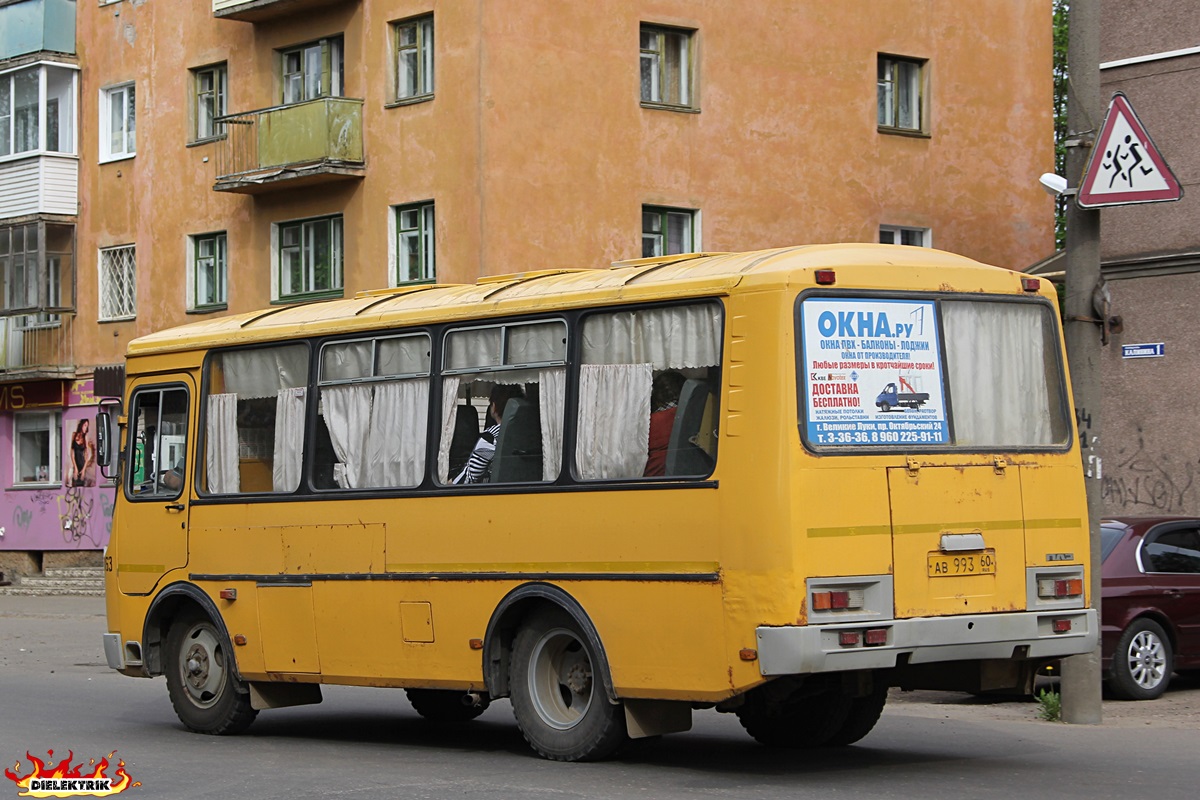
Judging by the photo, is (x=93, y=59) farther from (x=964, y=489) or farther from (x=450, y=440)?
(x=964, y=489)

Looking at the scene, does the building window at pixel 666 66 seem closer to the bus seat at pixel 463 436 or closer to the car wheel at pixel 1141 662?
the car wheel at pixel 1141 662

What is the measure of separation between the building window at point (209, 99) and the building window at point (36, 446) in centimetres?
745

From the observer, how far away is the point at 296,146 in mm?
32469

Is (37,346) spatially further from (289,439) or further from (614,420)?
(614,420)

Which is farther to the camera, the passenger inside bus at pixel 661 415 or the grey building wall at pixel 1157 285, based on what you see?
the grey building wall at pixel 1157 285

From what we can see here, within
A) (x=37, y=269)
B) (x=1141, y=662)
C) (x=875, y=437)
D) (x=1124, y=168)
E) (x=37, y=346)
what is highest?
(x=37, y=269)

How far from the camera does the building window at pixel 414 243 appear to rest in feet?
102

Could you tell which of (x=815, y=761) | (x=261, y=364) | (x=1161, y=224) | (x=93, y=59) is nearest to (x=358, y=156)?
(x=93, y=59)

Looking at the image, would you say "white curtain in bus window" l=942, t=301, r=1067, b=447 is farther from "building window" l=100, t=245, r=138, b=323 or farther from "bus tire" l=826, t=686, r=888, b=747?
"building window" l=100, t=245, r=138, b=323

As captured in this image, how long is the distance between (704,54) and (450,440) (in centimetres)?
2111

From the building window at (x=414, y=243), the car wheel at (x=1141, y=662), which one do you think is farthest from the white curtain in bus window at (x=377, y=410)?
the building window at (x=414, y=243)

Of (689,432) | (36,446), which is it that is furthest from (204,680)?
(36,446)

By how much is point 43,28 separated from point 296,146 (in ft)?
30.6

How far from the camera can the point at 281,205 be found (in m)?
33.9
